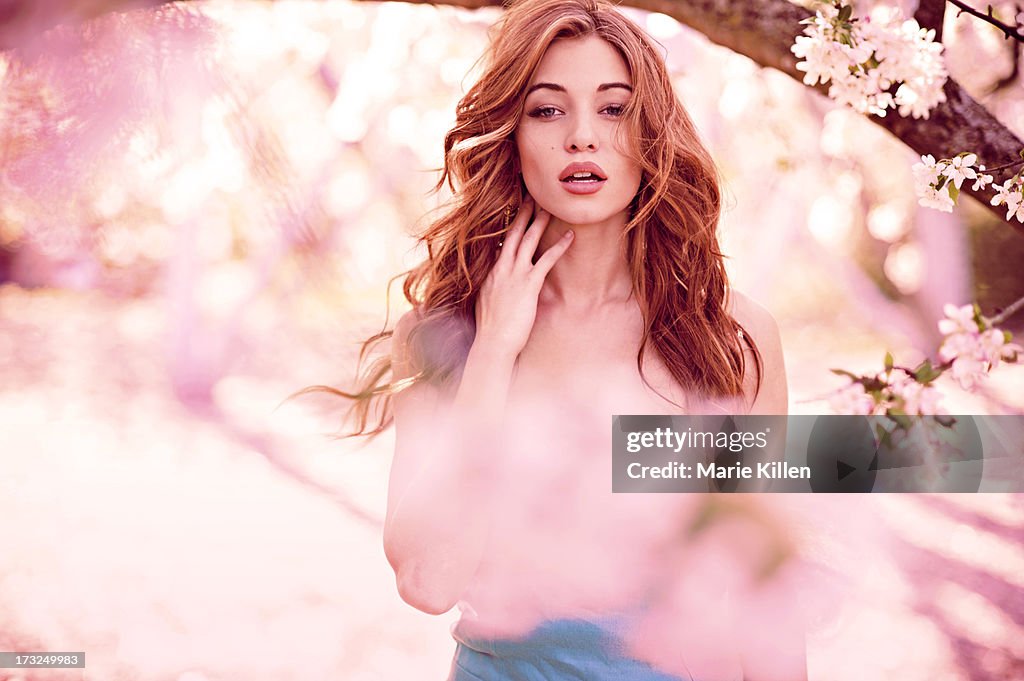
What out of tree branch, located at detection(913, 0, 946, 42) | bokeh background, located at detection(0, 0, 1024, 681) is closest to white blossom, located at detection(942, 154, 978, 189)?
tree branch, located at detection(913, 0, 946, 42)

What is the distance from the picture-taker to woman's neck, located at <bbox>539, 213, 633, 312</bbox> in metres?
1.45

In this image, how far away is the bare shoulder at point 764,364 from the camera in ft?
4.88

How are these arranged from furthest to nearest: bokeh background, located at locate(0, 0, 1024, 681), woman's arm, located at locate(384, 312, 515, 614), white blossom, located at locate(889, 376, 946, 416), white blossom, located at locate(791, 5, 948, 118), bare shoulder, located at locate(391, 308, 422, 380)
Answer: bokeh background, located at locate(0, 0, 1024, 681) < bare shoulder, located at locate(391, 308, 422, 380) < white blossom, located at locate(791, 5, 948, 118) < woman's arm, located at locate(384, 312, 515, 614) < white blossom, located at locate(889, 376, 946, 416)

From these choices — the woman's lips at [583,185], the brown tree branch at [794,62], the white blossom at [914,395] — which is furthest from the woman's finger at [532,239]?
the white blossom at [914,395]

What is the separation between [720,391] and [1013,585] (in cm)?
200

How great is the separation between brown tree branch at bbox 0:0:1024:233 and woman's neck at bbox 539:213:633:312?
416 millimetres

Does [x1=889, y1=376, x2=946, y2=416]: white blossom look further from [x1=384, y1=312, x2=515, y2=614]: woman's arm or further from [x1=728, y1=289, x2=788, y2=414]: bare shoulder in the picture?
[x1=384, y1=312, x2=515, y2=614]: woman's arm

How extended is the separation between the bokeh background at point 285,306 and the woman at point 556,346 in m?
0.49

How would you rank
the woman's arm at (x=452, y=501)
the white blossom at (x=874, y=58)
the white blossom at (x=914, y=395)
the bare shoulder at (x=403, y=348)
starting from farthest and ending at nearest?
the bare shoulder at (x=403, y=348) < the white blossom at (x=874, y=58) < the woman's arm at (x=452, y=501) < the white blossom at (x=914, y=395)

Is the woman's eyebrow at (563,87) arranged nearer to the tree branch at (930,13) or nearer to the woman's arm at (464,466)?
the woman's arm at (464,466)

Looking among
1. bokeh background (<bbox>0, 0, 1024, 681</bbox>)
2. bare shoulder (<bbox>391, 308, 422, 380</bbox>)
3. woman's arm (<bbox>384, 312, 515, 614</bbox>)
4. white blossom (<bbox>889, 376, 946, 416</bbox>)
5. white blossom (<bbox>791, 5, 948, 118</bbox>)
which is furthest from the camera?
bokeh background (<bbox>0, 0, 1024, 681</bbox>)

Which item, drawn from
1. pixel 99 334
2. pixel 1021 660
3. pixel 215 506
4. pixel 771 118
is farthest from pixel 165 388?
pixel 1021 660

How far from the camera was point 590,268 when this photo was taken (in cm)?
147

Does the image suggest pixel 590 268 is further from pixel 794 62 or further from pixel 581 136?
pixel 794 62
